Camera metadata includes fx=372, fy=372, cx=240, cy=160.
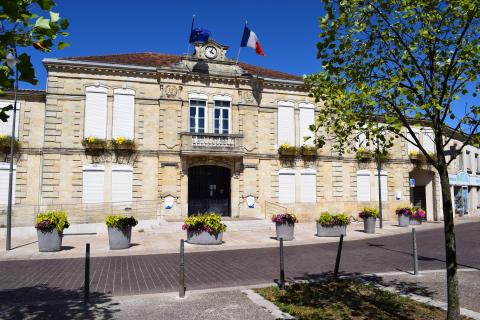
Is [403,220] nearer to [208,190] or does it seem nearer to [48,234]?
[208,190]

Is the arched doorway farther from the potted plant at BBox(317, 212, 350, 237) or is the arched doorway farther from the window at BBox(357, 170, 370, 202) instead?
the window at BBox(357, 170, 370, 202)

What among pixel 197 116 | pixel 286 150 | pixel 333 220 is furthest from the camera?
pixel 286 150

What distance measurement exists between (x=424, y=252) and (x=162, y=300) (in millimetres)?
9415

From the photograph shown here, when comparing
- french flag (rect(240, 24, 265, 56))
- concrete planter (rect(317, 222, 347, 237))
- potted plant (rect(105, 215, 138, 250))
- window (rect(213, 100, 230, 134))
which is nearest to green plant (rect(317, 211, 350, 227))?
concrete planter (rect(317, 222, 347, 237))

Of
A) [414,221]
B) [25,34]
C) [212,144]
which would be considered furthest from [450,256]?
[414,221]

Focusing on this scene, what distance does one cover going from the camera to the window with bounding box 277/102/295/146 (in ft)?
78.8

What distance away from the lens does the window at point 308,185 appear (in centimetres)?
2406

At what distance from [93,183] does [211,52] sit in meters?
10.5

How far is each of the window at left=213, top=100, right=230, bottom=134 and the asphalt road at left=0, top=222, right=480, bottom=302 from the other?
10761 millimetres

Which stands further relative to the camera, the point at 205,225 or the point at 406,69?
the point at 205,225

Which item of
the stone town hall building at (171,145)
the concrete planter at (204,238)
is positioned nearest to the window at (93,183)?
the stone town hall building at (171,145)

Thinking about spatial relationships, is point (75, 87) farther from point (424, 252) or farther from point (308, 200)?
point (424, 252)

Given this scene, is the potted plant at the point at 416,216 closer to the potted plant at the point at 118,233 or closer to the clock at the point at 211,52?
the clock at the point at 211,52

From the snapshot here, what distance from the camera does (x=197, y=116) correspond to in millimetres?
22406
